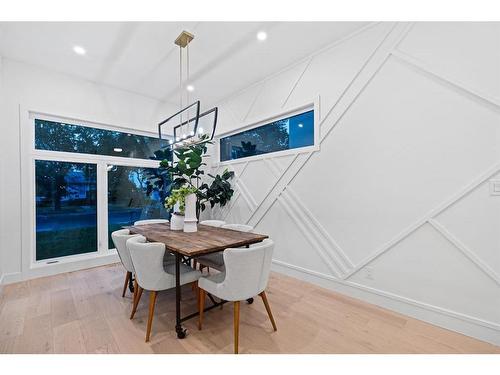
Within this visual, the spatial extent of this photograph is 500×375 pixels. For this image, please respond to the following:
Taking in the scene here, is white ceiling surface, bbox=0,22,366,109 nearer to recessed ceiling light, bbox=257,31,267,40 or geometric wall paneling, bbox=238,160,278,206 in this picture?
recessed ceiling light, bbox=257,31,267,40

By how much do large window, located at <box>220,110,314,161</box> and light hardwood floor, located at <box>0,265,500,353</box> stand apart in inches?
83.8

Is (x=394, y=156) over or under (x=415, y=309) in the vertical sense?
over

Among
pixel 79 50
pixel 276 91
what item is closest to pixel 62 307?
pixel 79 50

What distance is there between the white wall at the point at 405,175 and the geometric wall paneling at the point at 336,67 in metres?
0.01

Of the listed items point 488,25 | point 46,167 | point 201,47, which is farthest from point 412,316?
point 46,167

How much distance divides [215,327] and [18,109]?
3.98 meters

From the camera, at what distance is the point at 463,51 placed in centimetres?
201

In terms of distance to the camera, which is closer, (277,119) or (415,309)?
(415,309)

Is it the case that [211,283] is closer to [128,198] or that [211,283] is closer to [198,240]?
[198,240]

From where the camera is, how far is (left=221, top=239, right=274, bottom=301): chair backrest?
1.73 meters

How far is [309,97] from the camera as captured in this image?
3121 mm

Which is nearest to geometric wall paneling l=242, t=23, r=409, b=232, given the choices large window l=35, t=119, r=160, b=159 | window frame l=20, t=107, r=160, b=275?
large window l=35, t=119, r=160, b=159

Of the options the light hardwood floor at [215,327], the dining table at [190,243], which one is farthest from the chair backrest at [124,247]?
the light hardwood floor at [215,327]

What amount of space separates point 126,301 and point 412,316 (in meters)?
3.09
